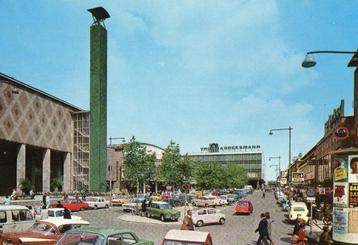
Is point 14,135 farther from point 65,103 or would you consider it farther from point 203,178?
point 203,178

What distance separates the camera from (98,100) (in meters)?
81.6

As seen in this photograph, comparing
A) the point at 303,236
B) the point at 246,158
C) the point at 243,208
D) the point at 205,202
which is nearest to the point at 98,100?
the point at 205,202

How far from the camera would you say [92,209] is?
153 ft

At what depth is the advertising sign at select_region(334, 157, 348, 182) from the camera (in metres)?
16.0

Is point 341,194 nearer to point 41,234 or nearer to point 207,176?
point 41,234

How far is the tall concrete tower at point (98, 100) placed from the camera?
8119 centimetres

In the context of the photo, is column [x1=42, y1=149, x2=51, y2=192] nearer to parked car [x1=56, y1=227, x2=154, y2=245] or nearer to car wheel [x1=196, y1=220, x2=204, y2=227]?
car wheel [x1=196, y1=220, x2=204, y2=227]

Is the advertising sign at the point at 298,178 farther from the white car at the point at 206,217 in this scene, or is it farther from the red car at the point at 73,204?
the red car at the point at 73,204

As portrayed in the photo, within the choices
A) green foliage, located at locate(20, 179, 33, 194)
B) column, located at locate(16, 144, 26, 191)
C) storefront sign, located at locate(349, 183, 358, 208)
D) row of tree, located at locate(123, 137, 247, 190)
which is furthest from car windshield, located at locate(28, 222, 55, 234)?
column, located at locate(16, 144, 26, 191)

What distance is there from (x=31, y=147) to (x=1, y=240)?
207 feet

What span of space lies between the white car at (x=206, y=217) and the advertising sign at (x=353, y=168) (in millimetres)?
15847

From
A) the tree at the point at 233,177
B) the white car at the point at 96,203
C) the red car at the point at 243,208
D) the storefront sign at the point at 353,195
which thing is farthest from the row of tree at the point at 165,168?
the storefront sign at the point at 353,195

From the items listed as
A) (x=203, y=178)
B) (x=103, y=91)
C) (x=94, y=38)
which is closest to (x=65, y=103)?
(x=103, y=91)

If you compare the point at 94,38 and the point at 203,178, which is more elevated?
the point at 94,38
